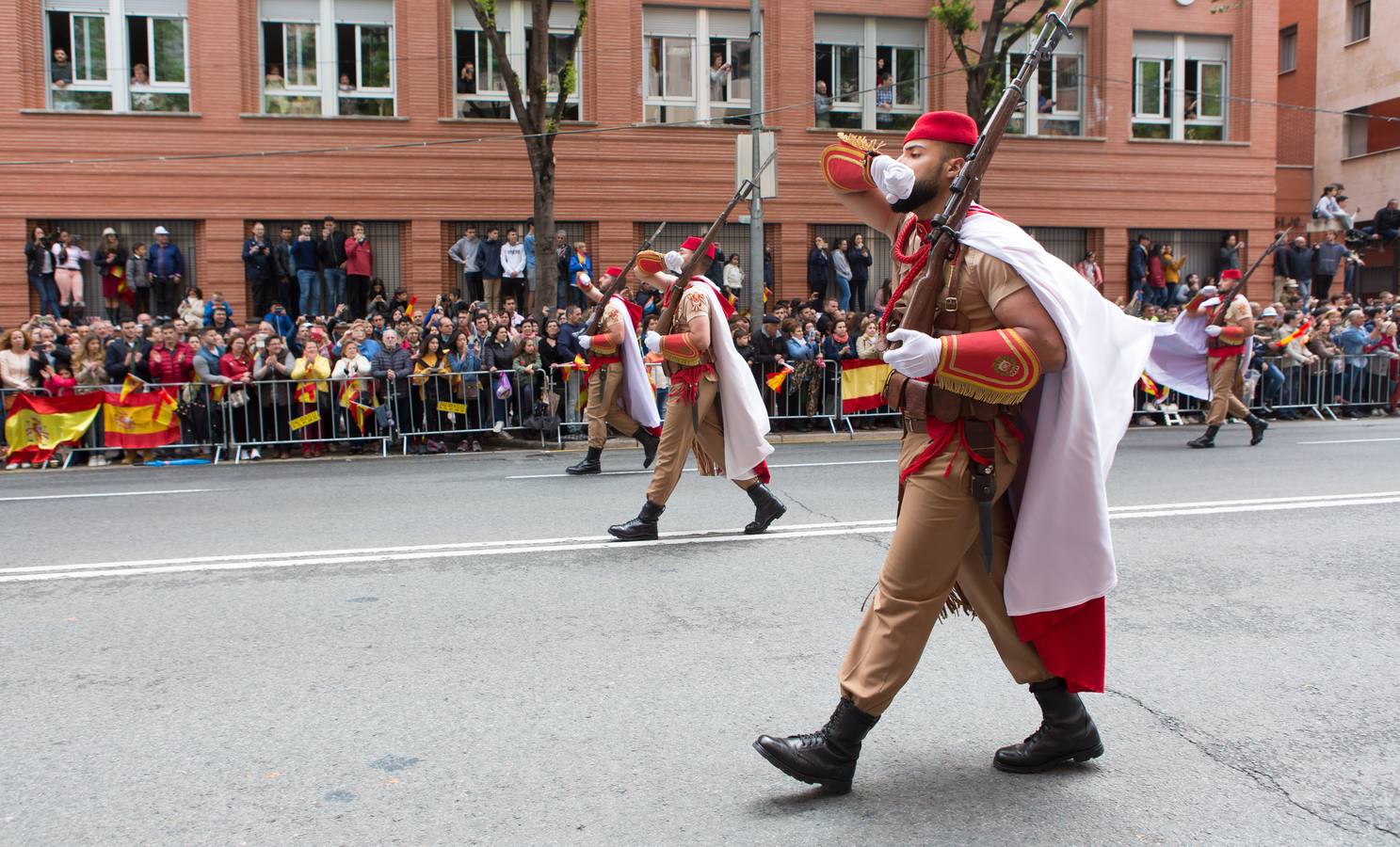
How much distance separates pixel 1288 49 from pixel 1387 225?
10365 mm

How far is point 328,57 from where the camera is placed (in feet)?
71.2

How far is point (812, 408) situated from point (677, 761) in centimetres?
1210

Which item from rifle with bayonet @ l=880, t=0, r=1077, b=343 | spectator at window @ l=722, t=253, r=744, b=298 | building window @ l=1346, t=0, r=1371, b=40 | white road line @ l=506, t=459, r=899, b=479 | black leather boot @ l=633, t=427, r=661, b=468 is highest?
building window @ l=1346, t=0, r=1371, b=40

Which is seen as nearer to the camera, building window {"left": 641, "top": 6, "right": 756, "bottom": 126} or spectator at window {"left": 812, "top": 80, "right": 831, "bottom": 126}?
building window {"left": 641, "top": 6, "right": 756, "bottom": 126}

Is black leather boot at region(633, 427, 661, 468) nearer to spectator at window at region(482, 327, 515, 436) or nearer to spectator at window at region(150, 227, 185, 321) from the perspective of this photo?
spectator at window at region(482, 327, 515, 436)

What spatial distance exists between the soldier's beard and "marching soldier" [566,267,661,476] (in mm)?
7495

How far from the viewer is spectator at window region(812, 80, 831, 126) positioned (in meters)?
23.8

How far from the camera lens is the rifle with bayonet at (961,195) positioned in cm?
354

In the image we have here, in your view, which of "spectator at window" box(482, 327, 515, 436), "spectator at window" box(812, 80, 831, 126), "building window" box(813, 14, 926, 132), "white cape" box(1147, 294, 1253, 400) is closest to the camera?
"white cape" box(1147, 294, 1253, 400)

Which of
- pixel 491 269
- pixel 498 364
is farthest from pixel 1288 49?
pixel 498 364

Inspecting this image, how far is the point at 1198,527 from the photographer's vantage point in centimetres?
779

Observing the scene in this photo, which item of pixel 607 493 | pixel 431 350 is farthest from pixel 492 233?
pixel 607 493

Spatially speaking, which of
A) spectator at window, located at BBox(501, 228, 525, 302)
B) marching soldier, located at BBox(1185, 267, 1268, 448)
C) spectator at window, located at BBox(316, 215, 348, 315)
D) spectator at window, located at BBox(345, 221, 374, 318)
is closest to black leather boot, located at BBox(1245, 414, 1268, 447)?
marching soldier, located at BBox(1185, 267, 1268, 448)

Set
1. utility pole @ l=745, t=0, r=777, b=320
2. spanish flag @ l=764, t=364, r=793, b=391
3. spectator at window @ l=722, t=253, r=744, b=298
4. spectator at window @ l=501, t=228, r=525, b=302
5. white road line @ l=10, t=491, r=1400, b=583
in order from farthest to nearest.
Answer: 1. spectator at window @ l=501, t=228, r=525, b=302
2. spectator at window @ l=722, t=253, r=744, b=298
3. utility pole @ l=745, t=0, r=777, b=320
4. spanish flag @ l=764, t=364, r=793, b=391
5. white road line @ l=10, t=491, r=1400, b=583
